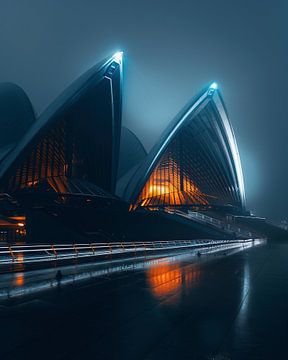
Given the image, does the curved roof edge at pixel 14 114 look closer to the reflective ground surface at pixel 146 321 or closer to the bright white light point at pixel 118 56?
the bright white light point at pixel 118 56

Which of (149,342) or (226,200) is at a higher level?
(226,200)

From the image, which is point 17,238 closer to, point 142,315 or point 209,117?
point 209,117

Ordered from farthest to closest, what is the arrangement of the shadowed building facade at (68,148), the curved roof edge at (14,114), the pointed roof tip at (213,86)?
the pointed roof tip at (213,86) < the curved roof edge at (14,114) < the shadowed building facade at (68,148)

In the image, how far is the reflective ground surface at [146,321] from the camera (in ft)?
18.8

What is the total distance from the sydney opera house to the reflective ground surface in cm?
2645

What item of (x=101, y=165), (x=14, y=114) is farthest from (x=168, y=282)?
(x=14, y=114)

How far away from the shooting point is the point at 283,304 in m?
9.93

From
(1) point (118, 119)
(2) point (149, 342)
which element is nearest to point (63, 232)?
(1) point (118, 119)

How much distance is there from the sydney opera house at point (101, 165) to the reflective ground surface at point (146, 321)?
26.5 meters

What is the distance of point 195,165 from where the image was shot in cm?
6975

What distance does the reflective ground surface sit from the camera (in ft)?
18.8

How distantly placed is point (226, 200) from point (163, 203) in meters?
19.2

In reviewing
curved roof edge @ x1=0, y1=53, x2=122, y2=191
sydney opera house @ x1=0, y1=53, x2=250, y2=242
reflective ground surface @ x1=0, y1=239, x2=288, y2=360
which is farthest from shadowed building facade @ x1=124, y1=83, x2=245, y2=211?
reflective ground surface @ x1=0, y1=239, x2=288, y2=360

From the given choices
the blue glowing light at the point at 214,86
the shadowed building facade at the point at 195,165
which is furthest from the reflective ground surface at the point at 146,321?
the blue glowing light at the point at 214,86
